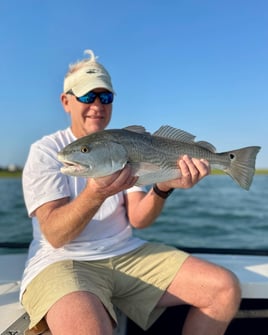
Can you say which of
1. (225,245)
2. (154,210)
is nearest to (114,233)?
(154,210)

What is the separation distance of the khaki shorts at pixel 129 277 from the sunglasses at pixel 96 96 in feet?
3.43

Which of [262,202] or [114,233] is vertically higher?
[114,233]

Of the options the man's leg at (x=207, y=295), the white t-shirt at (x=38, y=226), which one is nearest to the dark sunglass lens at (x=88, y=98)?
the white t-shirt at (x=38, y=226)

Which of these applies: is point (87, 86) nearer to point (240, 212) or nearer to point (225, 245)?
point (225, 245)

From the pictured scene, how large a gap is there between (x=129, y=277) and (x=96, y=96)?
1232 millimetres

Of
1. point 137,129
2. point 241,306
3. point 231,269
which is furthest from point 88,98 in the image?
point 241,306

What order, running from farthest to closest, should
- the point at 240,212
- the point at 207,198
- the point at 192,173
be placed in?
the point at 207,198
the point at 240,212
the point at 192,173

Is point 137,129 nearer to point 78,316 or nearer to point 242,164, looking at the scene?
point 242,164

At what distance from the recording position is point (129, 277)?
2754 millimetres

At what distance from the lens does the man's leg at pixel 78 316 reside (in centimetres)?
211

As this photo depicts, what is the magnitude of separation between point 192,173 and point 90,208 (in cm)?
65

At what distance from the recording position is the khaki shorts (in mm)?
2463

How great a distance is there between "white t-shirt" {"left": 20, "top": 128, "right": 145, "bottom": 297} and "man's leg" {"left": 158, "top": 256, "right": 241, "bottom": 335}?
41 cm

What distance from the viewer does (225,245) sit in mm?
8820
